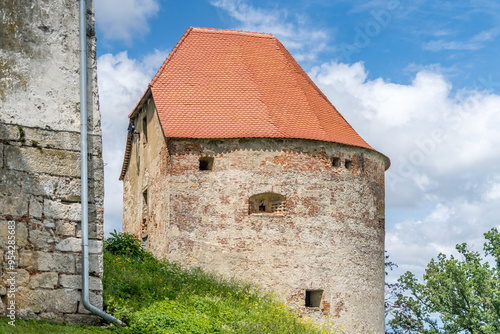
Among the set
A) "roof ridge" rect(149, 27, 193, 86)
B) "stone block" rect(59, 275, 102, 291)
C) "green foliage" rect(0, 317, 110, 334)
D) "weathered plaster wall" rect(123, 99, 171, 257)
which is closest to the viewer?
"green foliage" rect(0, 317, 110, 334)

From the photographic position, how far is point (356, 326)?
16.4 m

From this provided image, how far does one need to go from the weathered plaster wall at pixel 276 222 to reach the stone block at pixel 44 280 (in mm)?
8280

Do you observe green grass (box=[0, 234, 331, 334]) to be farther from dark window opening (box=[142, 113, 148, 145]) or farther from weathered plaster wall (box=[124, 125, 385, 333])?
dark window opening (box=[142, 113, 148, 145])

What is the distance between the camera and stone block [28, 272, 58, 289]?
24.3 feet

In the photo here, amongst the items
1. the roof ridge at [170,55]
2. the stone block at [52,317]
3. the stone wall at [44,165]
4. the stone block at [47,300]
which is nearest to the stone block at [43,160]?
the stone wall at [44,165]

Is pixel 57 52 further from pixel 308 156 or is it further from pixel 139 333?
pixel 308 156

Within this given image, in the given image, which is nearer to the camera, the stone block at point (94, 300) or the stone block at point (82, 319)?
the stone block at point (82, 319)

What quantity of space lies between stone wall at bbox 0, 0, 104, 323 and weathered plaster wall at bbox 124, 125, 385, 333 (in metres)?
7.93

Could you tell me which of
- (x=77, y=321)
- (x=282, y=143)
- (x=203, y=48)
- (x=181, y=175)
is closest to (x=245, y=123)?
(x=282, y=143)

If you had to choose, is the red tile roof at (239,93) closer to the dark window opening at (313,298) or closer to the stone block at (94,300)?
the dark window opening at (313,298)

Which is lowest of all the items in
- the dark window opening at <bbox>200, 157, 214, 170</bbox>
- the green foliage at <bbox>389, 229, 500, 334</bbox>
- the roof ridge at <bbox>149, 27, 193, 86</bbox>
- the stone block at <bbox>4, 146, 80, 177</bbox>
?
the green foliage at <bbox>389, 229, 500, 334</bbox>

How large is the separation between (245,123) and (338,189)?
2.93m

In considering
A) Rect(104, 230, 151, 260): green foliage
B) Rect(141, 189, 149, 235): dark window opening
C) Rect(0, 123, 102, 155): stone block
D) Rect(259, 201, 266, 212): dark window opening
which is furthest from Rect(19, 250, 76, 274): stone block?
Rect(141, 189, 149, 235): dark window opening

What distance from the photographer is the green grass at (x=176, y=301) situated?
10.1m
